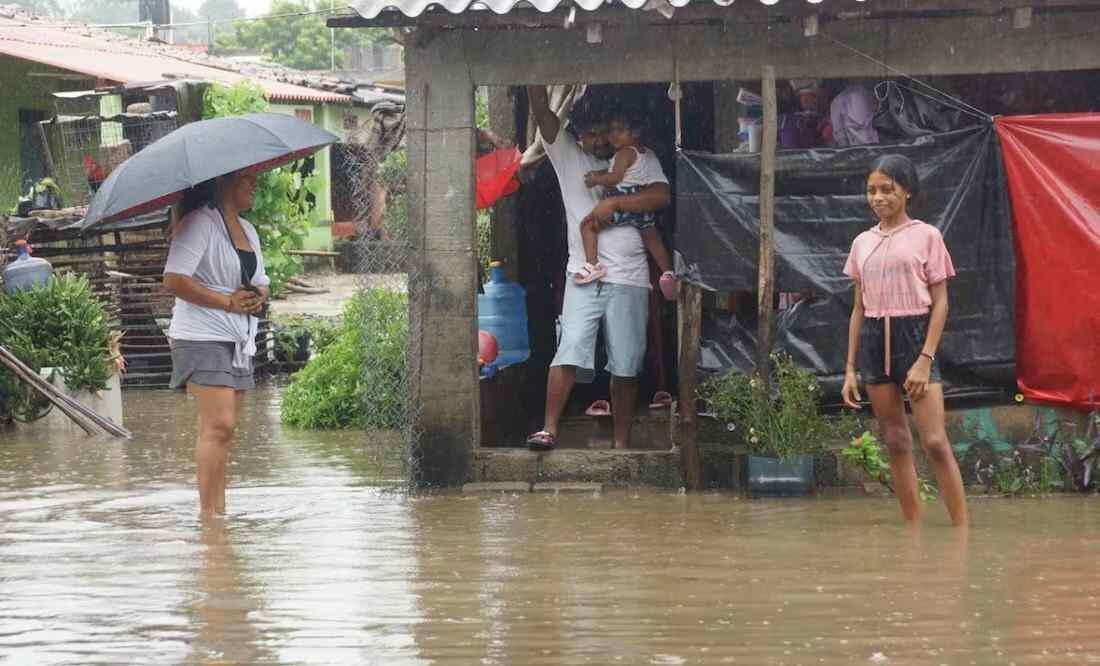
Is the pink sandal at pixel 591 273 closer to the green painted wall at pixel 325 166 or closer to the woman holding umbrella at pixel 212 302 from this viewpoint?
the woman holding umbrella at pixel 212 302

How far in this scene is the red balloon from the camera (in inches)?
426

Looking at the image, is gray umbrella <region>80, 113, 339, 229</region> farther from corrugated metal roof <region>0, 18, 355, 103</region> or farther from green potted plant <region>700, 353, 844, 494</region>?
corrugated metal roof <region>0, 18, 355, 103</region>

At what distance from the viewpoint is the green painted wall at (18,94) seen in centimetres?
2358

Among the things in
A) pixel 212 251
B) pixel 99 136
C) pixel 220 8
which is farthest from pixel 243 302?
pixel 220 8

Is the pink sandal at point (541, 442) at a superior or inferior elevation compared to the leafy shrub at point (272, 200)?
inferior

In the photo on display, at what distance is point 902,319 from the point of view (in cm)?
798

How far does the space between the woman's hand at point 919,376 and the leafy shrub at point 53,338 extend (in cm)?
795

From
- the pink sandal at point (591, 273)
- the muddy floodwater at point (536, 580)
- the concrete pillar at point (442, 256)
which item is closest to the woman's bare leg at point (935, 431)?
the muddy floodwater at point (536, 580)

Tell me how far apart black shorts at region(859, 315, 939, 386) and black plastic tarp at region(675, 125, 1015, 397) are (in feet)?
5.13

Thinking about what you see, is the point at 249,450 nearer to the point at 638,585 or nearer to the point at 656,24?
the point at 656,24

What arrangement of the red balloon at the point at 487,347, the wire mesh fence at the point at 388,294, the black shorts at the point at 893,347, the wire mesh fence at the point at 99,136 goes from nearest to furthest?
1. the black shorts at the point at 893,347
2. the wire mesh fence at the point at 388,294
3. the red balloon at the point at 487,347
4. the wire mesh fence at the point at 99,136

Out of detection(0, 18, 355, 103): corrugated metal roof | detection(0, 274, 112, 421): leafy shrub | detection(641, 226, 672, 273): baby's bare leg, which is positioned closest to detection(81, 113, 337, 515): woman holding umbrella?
detection(641, 226, 672, 273): baby's bare leg

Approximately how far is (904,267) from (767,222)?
1649 mm

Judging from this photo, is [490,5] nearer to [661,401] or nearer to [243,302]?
[243,302]
